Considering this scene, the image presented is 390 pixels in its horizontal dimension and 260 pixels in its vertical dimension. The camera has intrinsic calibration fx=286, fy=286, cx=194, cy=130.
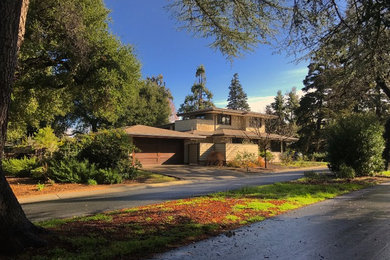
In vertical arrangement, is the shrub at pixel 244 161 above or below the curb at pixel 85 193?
above

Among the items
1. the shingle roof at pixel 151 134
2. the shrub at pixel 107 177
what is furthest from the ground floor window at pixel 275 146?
the shrub at pixel 107 177

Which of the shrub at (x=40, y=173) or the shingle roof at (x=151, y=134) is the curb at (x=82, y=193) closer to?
the shrub at (x=40, y=173)

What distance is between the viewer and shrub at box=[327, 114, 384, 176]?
15.9 m

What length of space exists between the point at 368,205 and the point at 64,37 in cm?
1345

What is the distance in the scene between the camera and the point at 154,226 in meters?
5.79

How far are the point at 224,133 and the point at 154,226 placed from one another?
24358 millimetres

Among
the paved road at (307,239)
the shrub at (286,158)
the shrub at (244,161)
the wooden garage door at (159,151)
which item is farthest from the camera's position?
the shrub at (286,158)

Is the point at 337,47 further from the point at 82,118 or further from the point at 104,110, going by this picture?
the point at 82,118

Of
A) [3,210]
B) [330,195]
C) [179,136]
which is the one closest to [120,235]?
[3,210]

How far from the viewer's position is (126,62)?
14508 millimetres

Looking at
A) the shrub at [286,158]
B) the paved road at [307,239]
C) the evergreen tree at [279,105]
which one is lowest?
the paved road at [307,239]

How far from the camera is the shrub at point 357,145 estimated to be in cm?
1595

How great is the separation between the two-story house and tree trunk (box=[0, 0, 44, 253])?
1932 cm

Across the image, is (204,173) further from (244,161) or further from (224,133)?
A: (224,133)
